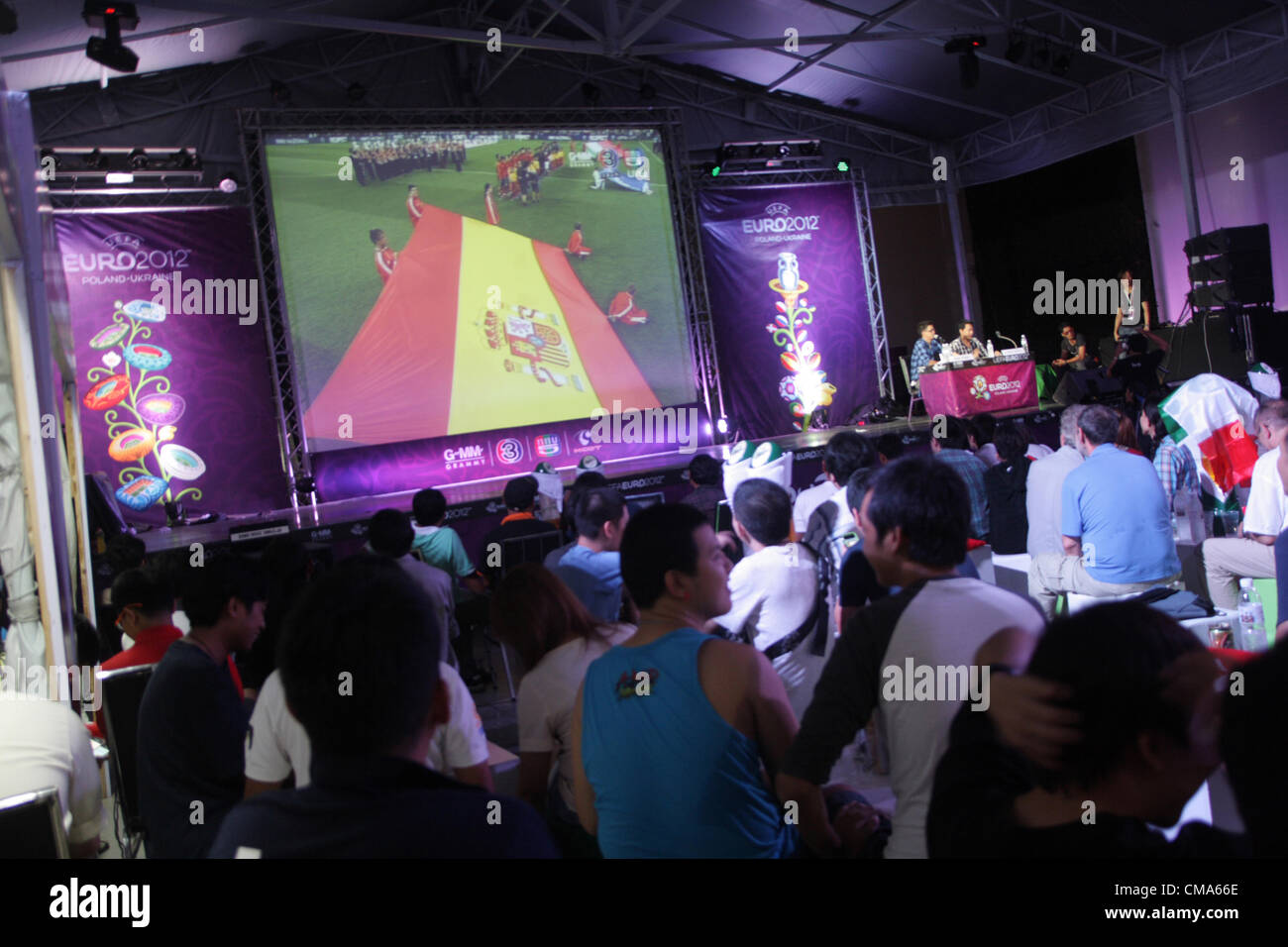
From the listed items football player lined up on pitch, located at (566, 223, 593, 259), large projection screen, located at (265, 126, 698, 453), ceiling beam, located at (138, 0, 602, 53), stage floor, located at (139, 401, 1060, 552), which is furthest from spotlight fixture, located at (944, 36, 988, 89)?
football player lined up on pitch, located at (566, 223, 593, 259)

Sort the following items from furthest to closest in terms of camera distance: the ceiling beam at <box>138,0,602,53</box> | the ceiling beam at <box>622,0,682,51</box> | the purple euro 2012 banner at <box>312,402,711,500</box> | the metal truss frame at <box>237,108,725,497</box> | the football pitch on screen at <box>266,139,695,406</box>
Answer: the purple euro 2012 banner at <box>312,402,711,500</box> → the football pitch on screen at <box>266,139,695,406</box> → the metal truss frame at <box>237,108,725,497</box> → the ceiling beam at <box>622,0,682,51</box> → the ceiling beam at <box>138,0,602,53</box>

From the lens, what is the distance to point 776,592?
2965 millimetres

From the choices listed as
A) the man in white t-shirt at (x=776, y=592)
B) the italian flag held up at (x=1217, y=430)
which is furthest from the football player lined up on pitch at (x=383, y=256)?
the man in white t-shirt at (x=776, y=592)

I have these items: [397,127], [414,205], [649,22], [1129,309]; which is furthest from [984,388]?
[397,127]

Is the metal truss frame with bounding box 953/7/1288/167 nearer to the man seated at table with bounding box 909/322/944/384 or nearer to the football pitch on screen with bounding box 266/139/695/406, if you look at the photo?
the man seated at table with bounding box 909/322/944/384

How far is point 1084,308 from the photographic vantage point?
12.7m

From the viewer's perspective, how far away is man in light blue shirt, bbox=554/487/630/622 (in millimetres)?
3578

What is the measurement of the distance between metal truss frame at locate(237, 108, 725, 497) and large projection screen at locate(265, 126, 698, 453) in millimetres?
96

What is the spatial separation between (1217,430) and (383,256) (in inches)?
294

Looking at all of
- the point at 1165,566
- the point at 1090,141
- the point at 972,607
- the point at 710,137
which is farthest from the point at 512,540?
the point at 1090,141

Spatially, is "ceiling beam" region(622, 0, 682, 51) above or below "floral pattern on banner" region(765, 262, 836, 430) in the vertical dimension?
above

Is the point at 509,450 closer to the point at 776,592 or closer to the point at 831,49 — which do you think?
the point at 831,49
